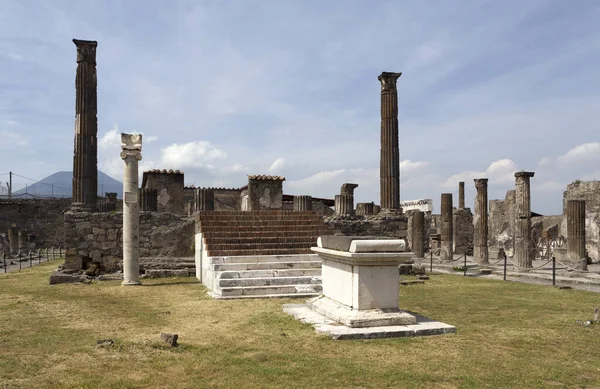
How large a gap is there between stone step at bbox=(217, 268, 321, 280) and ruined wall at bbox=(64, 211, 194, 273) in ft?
12.6

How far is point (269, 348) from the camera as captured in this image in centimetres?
555

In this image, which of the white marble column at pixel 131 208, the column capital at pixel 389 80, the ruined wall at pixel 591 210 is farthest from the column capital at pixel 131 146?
the ruined wall at pixel 591 210

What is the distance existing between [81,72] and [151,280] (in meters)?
6.60

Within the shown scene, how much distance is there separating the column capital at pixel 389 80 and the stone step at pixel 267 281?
813 cm

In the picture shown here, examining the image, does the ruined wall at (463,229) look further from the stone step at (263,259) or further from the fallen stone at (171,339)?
the fallen stone at (171,339)

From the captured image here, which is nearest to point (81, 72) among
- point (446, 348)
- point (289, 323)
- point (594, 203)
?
point (289, 323)

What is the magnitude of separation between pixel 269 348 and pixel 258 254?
6.29m

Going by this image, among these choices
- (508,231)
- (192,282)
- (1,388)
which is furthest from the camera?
(508,231)

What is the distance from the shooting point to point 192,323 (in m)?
7.09

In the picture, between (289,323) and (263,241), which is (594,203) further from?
(289,323)

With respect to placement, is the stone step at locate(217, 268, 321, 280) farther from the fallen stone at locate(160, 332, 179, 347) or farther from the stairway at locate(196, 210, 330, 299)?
the fallen stone at locate(160, 332, 179, 347)

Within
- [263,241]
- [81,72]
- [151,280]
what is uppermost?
[81,72]

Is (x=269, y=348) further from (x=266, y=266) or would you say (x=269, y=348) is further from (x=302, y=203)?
(x=302, y=203)

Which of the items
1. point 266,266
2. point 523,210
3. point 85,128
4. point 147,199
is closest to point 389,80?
point 266,266
